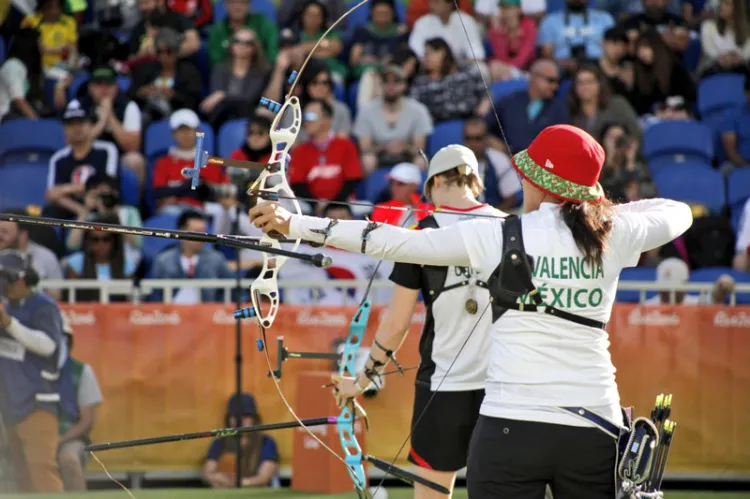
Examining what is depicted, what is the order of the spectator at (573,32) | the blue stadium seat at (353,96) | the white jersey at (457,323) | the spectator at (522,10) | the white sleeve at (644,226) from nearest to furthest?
1. the white sleeve at (644,226)
2. the white jersey at (457,323)
3. the blue stadium seat at (353,96)
4. the spectator at (573,32)
5. the spectator at (522,10)

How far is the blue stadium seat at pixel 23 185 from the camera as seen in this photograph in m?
10.9

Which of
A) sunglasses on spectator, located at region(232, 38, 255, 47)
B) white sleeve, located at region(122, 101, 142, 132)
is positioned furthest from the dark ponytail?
sunglasses on spectator, located at region(232, 38, 255, 47)

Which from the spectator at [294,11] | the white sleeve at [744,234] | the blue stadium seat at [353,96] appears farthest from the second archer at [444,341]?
the spectator at [294,11]

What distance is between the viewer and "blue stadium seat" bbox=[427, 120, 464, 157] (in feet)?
36.4

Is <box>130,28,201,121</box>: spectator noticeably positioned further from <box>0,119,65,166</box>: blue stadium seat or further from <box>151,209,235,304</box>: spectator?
<box>151,209,235,304</box>: spectator

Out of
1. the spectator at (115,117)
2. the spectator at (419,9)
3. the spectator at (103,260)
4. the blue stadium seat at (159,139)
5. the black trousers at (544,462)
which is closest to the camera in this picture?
the black trousers at (544,462)

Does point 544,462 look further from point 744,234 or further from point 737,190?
point 737,190

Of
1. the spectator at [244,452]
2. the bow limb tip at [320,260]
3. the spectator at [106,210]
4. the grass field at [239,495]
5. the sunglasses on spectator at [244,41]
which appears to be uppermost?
the sunglasses on spectator at [244,41]

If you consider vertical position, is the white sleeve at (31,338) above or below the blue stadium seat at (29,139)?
below

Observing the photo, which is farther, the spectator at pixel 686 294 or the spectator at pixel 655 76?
the spectator at pixel 655 76

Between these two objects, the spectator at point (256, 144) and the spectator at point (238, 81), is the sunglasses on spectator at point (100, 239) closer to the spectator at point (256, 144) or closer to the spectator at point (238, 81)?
the spectator at point (256, 144)

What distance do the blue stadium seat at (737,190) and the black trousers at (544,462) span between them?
24.3ft

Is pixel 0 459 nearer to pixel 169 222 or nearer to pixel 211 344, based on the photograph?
pixel 211 344

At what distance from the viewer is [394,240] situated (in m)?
3.78
